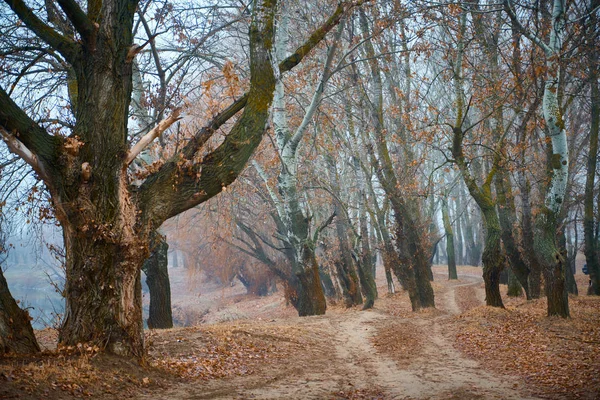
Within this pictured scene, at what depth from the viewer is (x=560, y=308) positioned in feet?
38.1

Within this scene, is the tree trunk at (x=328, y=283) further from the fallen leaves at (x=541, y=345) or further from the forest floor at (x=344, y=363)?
the fallen leaves at (x=541, y=345)

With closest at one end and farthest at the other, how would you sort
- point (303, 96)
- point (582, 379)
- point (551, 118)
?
point (582, 379) < point (551, 118) < point (303, 96)

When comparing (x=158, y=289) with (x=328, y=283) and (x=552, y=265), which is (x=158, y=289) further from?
(x=328, y=283)

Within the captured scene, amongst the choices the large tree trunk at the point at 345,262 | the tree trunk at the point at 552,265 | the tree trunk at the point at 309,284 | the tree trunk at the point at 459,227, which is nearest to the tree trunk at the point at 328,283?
the large tree trunk at the point at 345,262

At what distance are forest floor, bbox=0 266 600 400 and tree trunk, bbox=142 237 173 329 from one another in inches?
90.4

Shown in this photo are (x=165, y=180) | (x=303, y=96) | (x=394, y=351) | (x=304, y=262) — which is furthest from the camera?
(x=303, y=96)

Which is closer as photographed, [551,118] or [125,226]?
[125,226]

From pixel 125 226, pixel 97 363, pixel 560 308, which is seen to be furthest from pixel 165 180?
pixel 560 308

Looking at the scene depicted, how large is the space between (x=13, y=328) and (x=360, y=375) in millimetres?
4797

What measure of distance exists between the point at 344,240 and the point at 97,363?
45.9ft

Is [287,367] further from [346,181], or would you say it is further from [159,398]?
[346,181]

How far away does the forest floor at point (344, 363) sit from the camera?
19.6 ft

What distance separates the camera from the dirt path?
6484 millimetres

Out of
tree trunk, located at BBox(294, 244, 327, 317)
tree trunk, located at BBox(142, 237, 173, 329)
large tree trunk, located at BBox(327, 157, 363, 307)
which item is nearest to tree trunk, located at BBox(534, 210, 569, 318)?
tree trunk, located at BBox(294, 244, 327, 317)
